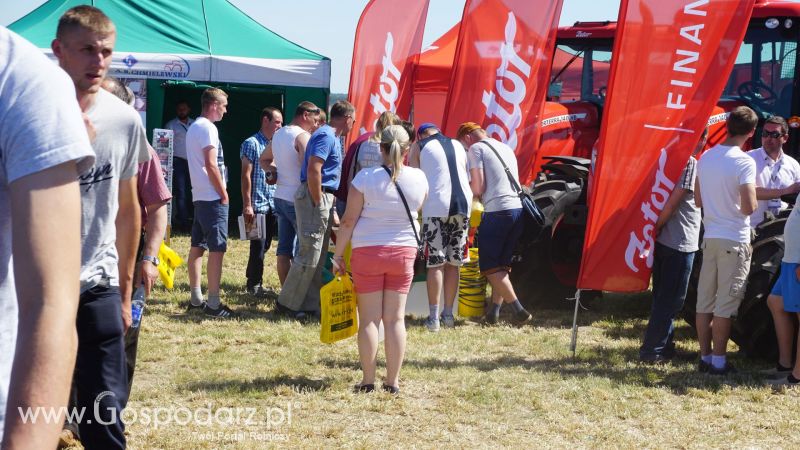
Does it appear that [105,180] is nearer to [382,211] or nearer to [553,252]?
[382,211]

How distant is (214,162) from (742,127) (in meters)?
3.89

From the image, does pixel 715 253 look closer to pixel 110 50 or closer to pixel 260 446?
pixel 260 446

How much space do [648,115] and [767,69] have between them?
194 cm

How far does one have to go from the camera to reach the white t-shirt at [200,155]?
7.30 metres

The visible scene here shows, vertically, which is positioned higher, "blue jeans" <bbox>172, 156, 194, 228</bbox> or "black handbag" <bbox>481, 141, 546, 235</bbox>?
"black handbag" <bbox>481, 141, 546, 235</bbox>

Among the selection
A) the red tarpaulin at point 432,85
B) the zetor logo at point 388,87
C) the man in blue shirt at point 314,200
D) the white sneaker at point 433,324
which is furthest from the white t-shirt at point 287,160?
the red tarpaulin at point 432,85

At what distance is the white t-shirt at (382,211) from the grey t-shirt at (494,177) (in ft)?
7.30

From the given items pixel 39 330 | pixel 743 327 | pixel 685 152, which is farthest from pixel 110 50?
pixel 743 327

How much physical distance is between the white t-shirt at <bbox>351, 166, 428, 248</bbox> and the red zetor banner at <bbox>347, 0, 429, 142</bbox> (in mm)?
4625

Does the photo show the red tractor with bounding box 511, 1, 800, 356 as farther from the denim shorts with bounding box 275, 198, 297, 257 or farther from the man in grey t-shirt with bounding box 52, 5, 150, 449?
the man in grey t-shirt with bounding box 52, 5, 150, 449

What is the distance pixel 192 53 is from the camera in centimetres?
1215

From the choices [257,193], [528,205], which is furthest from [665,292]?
[257,193]

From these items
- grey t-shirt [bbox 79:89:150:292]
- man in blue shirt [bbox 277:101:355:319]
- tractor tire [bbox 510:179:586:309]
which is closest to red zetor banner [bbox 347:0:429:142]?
tractor tire [bbox 510:179:586:309]

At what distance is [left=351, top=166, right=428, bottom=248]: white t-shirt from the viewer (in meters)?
5.20
